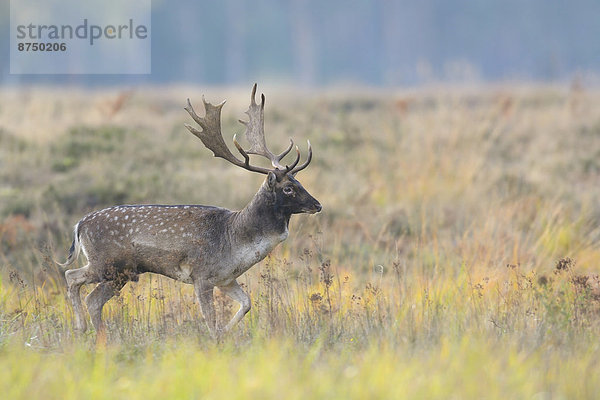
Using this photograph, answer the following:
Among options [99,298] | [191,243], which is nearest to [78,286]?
[99,298]

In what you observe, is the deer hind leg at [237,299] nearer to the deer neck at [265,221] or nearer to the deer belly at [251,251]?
the deer belly at [251,251]

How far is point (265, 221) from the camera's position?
25.3 ft

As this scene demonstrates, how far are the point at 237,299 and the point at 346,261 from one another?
348cm

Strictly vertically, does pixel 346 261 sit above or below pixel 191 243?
below

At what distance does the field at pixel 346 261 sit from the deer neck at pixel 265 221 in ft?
1.46

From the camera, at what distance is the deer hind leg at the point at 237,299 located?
7620 mm

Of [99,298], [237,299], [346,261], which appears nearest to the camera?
[99,298]

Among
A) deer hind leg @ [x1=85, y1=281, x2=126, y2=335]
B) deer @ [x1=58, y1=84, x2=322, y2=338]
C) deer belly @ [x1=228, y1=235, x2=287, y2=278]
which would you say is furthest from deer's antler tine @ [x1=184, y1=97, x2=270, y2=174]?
deer hind leg @ [x1=85, y1=281, x2=126, y2=335]

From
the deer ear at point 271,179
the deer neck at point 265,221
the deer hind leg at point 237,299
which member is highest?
the deer ear at point 271,179

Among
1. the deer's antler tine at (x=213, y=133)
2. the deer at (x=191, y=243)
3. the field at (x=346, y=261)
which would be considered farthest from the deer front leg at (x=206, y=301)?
the deer's antler tine at (x=213, y=133)

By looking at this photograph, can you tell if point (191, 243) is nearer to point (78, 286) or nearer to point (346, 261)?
point (78, 286)

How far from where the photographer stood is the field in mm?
6086

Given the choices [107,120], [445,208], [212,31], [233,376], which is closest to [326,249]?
[445,208]

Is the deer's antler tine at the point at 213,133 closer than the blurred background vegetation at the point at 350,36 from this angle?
Yes
